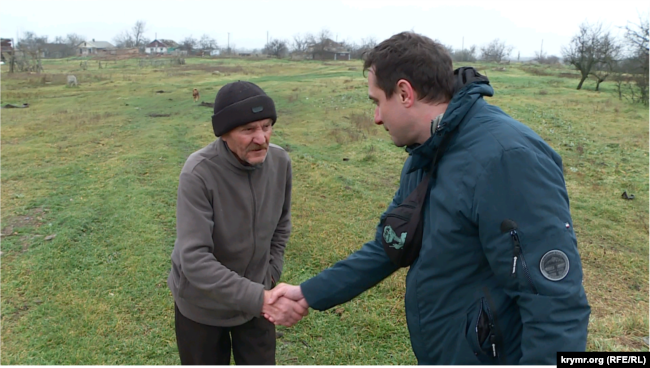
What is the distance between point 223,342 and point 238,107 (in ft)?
4.10

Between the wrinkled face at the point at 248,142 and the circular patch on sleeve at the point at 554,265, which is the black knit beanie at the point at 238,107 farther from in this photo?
the circular patch on sleeve at the point at 554,265

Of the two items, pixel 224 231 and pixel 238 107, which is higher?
pixel 238 107

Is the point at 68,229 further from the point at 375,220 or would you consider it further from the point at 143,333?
the point at 375,220

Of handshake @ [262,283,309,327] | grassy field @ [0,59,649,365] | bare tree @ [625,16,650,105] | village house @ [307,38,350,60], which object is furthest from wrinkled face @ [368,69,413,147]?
village house @ [307,38,350,60]

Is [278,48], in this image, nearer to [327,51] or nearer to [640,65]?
[327,51]

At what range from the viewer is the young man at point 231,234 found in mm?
2254

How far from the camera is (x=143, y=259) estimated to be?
5.71 m

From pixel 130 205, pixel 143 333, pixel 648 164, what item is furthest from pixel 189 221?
pixel 648 164

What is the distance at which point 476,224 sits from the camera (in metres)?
1.66

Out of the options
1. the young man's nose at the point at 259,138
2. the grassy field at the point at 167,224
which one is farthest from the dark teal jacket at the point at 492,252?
the grassy field at the point at 167,224

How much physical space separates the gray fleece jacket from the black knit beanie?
13 centimetres

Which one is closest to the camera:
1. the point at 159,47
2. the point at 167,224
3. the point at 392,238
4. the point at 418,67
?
the point at 418,67

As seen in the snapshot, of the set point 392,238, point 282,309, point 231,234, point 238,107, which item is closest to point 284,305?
point 282,309

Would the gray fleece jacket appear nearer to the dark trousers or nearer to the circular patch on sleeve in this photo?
the dark trousers
